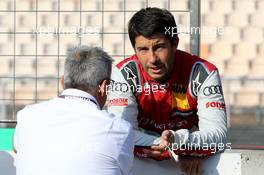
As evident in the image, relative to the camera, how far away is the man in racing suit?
2.70 metres

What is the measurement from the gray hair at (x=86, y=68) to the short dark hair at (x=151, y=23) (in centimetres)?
44

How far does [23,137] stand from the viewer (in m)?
2.21

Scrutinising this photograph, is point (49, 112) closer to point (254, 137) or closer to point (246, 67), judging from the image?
point (254, 137)

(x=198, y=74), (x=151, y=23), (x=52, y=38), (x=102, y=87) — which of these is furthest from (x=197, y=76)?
(x=52, y=38)

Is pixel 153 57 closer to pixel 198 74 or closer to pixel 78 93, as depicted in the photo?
pixel 198 74

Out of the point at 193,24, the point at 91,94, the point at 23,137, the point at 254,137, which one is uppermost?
the point at 193,24

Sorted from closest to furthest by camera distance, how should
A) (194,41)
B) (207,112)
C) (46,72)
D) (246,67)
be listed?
(207,112), (194,41), (46,72), (246,67)

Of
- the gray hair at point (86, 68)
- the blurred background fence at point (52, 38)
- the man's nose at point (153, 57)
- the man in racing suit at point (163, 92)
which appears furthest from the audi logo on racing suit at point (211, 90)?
the blurred background fence at point (52, 38)

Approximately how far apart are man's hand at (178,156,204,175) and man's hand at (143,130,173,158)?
0.39 ft

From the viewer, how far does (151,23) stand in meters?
2.70

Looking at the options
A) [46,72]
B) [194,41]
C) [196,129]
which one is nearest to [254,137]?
[194,41]

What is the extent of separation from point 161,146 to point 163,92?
0.87 ft

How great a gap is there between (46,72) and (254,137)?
1539 mm

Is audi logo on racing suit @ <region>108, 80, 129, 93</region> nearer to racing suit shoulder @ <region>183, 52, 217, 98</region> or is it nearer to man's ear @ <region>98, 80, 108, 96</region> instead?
racing suit shoulder @ <region>183, 52, 217, 98</region>
